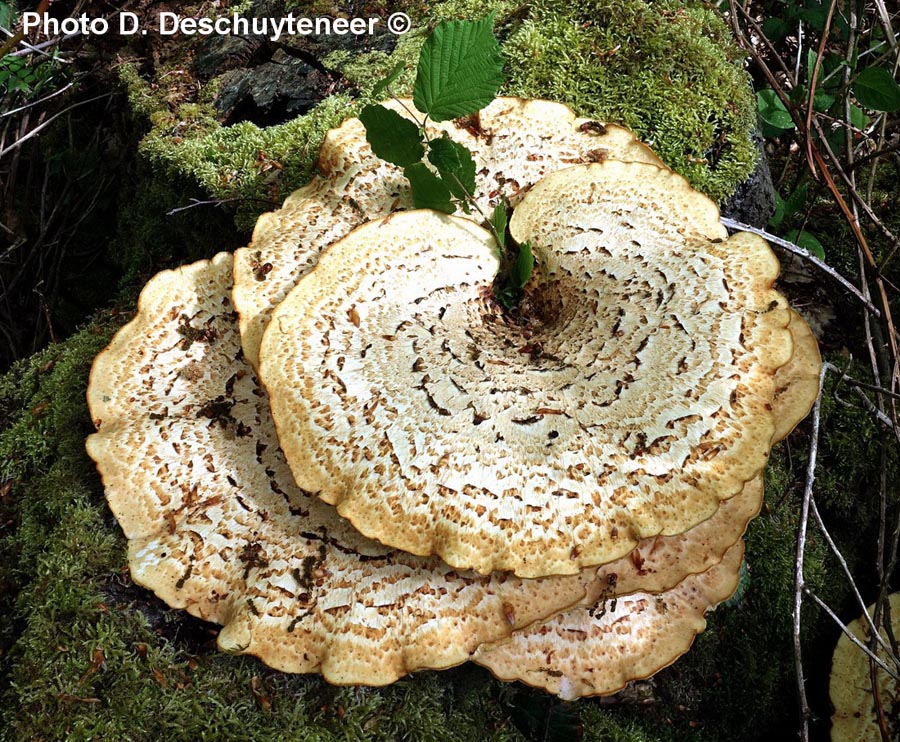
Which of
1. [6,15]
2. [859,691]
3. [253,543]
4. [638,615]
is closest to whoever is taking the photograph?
[253,543]

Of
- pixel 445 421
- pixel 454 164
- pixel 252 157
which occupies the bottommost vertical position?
pixel 445 421

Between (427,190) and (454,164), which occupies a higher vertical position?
(454,164)

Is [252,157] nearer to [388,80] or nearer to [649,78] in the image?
[388,80]

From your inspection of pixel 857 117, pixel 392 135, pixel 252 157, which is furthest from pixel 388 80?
pixel 857 117

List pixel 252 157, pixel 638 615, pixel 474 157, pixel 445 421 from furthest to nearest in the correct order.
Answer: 1. pixel 252 157
2. pixel 474 157
3. pixel 638 615
4. pixel 445 421

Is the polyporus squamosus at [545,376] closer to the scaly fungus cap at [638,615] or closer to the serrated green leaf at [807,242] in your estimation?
the scaly fungus cap at [638,615]

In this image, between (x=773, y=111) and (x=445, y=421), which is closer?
(x=445, y=421)
